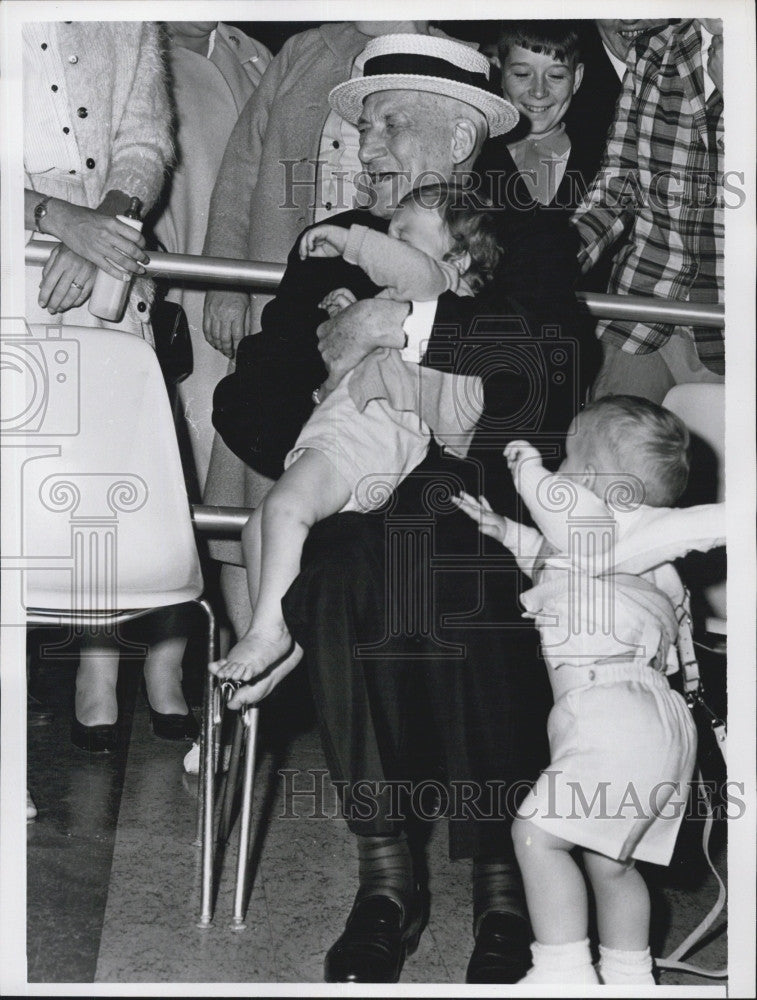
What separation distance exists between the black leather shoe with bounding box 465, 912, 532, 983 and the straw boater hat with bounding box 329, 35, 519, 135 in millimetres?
1232

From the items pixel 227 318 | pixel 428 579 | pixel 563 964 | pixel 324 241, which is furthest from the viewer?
pixel 227 318

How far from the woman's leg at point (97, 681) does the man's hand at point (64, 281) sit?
1.79 feet

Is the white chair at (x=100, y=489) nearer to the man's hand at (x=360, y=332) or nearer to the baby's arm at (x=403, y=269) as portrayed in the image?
the man's hand at (x=360, y=332)

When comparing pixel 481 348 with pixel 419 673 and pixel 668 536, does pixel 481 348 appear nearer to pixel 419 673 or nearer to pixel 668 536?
pixel 668 536

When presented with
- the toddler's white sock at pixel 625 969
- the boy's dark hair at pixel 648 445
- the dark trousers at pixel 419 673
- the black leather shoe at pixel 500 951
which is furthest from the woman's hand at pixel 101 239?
the toddler's white sock at pixel 625 969

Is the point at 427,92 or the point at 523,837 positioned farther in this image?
the point at 427,92

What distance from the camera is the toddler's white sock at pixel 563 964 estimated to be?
1.73m

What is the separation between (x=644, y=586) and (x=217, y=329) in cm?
83

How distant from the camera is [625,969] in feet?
5.76

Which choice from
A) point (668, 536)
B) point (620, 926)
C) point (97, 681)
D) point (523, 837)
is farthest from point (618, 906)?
point (97, 681)

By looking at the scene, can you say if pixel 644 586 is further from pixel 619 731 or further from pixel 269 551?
pixel 269 551

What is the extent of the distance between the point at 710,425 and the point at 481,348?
1.23ft

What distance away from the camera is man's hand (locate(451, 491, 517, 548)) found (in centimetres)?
185

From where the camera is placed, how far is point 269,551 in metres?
1.84
